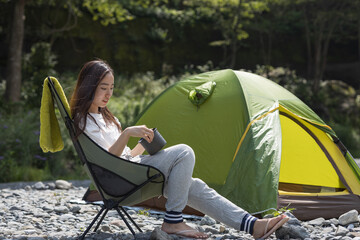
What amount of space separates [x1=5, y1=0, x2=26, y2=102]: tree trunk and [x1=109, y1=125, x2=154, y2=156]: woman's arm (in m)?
7.65

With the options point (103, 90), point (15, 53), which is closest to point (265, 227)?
point (103, 90)

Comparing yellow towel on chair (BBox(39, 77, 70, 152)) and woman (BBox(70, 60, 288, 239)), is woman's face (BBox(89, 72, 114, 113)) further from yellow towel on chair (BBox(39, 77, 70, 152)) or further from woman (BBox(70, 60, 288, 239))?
yellow towel on chair (BBox(39, 77, 70, 152))

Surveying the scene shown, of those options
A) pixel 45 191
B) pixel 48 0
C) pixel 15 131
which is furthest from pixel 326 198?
pixel 48 0

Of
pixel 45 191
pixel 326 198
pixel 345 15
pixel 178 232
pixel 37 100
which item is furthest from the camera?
pixel 345 15

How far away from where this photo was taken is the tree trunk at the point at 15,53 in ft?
32.8

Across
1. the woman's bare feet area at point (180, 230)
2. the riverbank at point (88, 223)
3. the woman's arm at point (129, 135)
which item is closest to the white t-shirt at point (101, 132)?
the woman's arm at point (129, 135)

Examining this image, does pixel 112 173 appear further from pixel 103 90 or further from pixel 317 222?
pixel 317 222

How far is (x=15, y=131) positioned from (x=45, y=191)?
7.50 feet

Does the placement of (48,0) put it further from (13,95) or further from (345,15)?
(345,15)

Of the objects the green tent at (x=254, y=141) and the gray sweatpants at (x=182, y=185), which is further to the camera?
the green tent at (x=254, y=141)

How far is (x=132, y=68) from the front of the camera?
16.0 metres

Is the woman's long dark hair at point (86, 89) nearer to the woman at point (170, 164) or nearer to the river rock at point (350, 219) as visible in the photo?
the woman at point (170, 164)

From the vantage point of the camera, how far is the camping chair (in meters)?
3.01

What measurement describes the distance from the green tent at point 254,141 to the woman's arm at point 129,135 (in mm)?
1350
